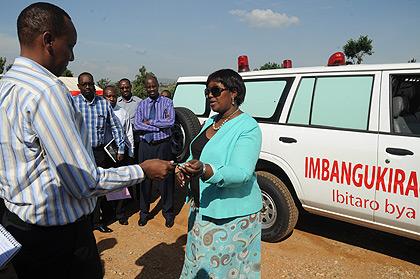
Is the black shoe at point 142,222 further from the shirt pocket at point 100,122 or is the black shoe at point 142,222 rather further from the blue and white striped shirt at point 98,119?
the shirt pocket at point 100,122

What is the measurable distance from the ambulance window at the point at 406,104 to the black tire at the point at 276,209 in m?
1.28

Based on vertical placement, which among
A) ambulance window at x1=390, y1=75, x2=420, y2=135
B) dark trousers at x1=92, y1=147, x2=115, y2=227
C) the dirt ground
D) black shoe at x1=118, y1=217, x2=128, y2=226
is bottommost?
the dirt ground

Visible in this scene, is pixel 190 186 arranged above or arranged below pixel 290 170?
above

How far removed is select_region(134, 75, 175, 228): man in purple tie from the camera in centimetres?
443

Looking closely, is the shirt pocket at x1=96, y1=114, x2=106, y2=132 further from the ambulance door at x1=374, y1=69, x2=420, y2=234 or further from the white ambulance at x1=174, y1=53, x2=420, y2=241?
the ambulance door at x1=374, y1=69, x2=420, y2=234

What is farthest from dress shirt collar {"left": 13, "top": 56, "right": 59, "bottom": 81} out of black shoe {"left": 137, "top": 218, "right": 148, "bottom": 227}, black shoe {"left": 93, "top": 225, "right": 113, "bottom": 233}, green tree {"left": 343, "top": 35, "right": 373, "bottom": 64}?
green tree {"left": 343, "top": 35, "right": 373, "bottom": 64}

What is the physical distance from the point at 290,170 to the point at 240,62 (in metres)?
1.94

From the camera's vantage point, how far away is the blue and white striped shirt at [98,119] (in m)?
4.11

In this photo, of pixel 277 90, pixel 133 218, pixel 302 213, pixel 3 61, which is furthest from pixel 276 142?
pixel 3 61

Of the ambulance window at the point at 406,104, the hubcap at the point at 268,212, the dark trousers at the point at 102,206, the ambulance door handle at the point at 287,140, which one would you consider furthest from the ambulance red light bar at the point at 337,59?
the dark trousers at the point at 102,206

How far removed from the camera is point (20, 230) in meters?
1.52

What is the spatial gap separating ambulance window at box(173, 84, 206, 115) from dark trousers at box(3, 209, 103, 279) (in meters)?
3.18

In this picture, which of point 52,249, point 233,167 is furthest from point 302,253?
point 52,249

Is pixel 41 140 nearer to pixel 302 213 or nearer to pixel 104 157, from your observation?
pixel 104 157
